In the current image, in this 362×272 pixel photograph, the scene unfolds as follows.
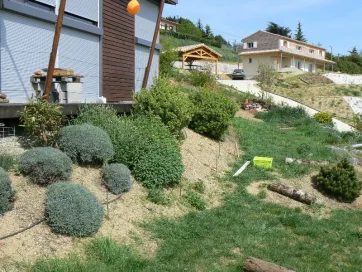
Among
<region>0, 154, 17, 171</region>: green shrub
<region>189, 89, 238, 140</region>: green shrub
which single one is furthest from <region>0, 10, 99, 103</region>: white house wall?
<region>189, 89, 238, 140</region>: green shrub

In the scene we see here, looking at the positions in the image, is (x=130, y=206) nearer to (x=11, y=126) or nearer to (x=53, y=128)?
(x=53, y=128)

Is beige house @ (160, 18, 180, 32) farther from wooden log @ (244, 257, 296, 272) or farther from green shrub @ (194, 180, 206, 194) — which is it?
wooden log @ (244, 257, 296, 272)

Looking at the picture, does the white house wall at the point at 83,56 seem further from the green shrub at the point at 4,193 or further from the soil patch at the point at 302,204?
the green shrub at the point at 4,193

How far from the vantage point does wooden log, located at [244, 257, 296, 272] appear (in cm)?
549

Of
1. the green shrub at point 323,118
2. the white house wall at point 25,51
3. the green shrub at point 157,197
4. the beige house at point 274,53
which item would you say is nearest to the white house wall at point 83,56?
the white house wall at point 25,51

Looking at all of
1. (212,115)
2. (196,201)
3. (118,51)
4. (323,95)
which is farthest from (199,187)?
(323,95)

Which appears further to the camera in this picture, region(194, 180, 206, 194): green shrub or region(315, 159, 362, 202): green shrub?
region(315, 159, 362, 202): green shrub

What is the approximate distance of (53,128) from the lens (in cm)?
743

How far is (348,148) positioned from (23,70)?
1079 cm

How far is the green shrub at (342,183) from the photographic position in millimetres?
9758

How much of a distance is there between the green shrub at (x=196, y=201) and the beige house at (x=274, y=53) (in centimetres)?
4521

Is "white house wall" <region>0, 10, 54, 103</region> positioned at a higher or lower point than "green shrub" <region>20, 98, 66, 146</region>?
higher

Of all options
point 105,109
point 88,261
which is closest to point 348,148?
point 105,109

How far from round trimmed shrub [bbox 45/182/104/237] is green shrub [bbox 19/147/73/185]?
0.41 meters
